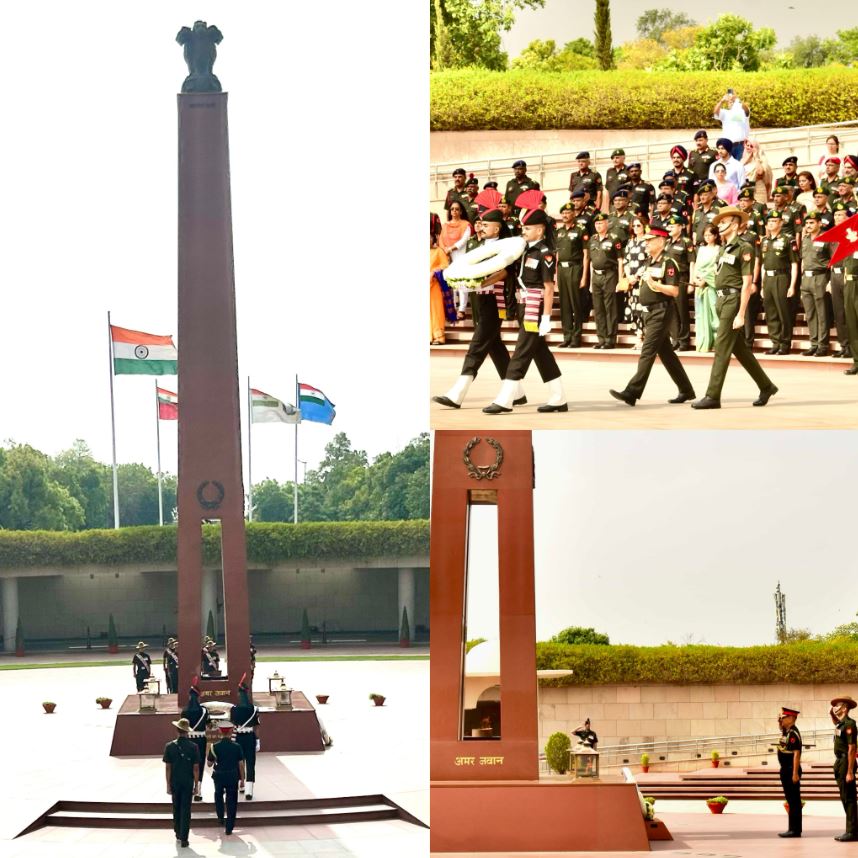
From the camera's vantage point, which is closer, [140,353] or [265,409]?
[140,353]

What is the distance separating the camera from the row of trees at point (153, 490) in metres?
21.3

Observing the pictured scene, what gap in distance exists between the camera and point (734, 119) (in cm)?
1040

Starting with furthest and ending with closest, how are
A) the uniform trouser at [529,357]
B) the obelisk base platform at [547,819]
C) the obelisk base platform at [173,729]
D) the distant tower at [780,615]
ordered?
1. the distant tower at [780,615]
2. the obelisk base platform at [173,729]
3. the uniform trouser at [529,357]
4. the obelisk base platform at [547,819]

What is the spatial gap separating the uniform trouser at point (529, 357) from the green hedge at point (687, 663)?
14.8 feet

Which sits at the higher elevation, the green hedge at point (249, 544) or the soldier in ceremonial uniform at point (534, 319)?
the soldier in ceremonial uniform at point (534, 319)

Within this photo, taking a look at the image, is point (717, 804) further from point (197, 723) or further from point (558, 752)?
point (197, 723)

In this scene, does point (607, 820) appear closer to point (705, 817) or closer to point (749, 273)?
point (705, 817)

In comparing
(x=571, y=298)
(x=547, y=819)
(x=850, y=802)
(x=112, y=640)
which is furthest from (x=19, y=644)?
(x=850, y=802)

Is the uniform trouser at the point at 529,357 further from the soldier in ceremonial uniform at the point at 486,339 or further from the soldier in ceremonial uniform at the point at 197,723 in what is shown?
the soldier in ceremonial uniform at the point at 197,723

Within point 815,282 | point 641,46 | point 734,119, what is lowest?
point 815,282

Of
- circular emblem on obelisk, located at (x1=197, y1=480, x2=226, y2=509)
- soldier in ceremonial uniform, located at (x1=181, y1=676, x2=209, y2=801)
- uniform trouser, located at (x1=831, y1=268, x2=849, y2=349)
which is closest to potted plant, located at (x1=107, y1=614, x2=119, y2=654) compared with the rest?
circular emblem on obelisk, located at (x1=197, y1=480, x2=226, y2=509)

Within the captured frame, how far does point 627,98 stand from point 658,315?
1.83 meters

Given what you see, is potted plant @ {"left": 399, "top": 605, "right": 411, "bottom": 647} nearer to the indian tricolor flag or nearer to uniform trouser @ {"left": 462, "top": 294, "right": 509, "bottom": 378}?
the indian tricolor flag

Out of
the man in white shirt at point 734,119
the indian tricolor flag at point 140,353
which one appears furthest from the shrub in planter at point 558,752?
the indian tricolor flag at point 140,353
